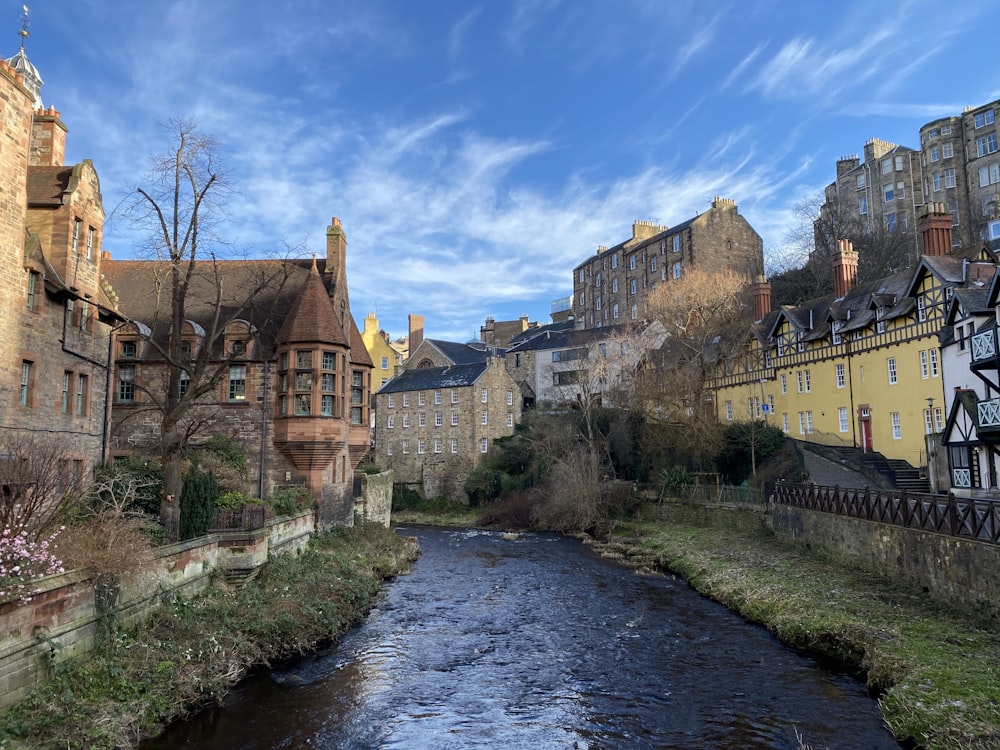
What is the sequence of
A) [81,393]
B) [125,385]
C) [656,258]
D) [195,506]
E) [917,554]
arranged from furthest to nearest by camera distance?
[656,258] → [125,385] → [81,393] → [195,506] → [917,554]

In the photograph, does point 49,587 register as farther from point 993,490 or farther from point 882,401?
point 882,401

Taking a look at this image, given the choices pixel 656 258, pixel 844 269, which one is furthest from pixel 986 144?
pixel 844 269

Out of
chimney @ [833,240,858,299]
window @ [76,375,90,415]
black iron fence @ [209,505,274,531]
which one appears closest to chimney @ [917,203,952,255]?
chimney @ [833,240,858,299]

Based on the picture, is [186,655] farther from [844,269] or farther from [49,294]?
[844,269]

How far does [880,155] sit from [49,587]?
78.0 m

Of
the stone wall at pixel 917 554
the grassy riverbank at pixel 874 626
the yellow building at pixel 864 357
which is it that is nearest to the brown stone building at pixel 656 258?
→ the yellow building at pixel 864 357

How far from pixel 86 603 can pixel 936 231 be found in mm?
32721

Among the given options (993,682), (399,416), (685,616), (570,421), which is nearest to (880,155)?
(570,421)

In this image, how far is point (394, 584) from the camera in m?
24.3

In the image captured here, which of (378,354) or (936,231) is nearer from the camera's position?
(936,231)

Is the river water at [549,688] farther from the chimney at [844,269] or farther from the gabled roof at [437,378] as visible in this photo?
the gabled roof at [437,378]

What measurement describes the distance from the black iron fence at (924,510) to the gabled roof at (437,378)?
31.9m

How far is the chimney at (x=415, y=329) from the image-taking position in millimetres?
74438

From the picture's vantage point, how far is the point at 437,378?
5641 centimetres
